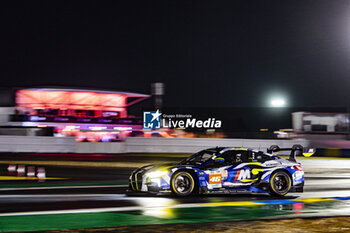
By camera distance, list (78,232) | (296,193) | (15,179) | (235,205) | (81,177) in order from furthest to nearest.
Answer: (81,177) < (15,179) < (296,193) < (235,205) < (78,232)

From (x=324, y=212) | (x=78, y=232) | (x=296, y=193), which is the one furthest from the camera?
(x=296, y=193)

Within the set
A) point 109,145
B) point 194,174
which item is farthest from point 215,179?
point 109,145

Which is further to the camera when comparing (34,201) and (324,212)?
(34,201)

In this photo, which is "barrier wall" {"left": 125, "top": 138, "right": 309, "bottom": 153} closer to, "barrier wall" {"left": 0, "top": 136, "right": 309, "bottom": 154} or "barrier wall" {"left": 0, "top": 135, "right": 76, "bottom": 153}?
"barrier wall" {"left": 0, "top": 136, "right": 309, "bottom": 154}

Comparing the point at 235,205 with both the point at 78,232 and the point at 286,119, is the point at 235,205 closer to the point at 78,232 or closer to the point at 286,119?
the point at 78,232

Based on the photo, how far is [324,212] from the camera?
877cm

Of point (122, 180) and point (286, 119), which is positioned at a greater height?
point (286, 119)

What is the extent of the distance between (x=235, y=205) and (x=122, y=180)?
653 centimetres

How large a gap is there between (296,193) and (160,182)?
3952mm

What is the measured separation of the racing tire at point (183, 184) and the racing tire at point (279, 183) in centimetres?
200

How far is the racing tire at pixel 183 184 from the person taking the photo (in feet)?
33.7

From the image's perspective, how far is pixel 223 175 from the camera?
10453 mm

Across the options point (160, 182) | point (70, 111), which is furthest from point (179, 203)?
point (70, 111)

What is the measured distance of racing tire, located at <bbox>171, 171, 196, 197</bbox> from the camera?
33.7ft
